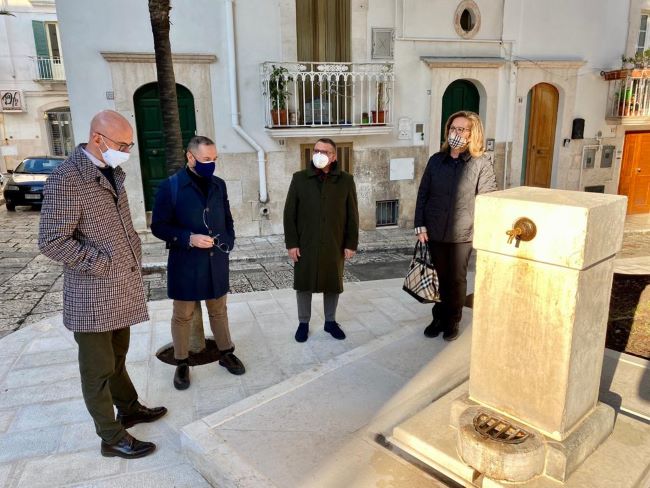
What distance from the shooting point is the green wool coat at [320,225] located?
4246 mm

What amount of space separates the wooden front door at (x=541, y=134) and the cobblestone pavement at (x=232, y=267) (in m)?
2.35

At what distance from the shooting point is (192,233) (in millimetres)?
3562

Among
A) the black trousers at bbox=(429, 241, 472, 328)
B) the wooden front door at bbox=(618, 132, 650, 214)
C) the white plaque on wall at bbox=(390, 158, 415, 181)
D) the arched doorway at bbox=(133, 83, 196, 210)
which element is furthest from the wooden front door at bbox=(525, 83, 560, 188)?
the black trousers at bbox=(429, 241, 472, 328)

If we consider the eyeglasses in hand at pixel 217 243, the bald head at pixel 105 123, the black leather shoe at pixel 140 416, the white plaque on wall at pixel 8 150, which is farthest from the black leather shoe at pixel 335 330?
the white plaque on wall at pixel 8 150

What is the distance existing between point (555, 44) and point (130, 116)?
8649 millimetres

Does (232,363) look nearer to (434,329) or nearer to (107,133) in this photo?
(434,329)

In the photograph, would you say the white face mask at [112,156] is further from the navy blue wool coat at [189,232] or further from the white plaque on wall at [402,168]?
the white plaque on wall at [402,168]

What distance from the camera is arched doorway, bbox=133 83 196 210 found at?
8797mm

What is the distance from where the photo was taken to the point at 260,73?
351 inches

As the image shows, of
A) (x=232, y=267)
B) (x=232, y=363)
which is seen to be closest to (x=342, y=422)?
(x=232, y=363)

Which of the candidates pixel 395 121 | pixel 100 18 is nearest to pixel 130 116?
pixel 100 18

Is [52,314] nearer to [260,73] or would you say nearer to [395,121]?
[260,73]

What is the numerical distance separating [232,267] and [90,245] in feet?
16.2

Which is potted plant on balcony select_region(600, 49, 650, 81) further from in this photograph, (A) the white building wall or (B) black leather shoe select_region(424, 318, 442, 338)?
(B) black leather shoe select_region(424, 318, 442, 338)
